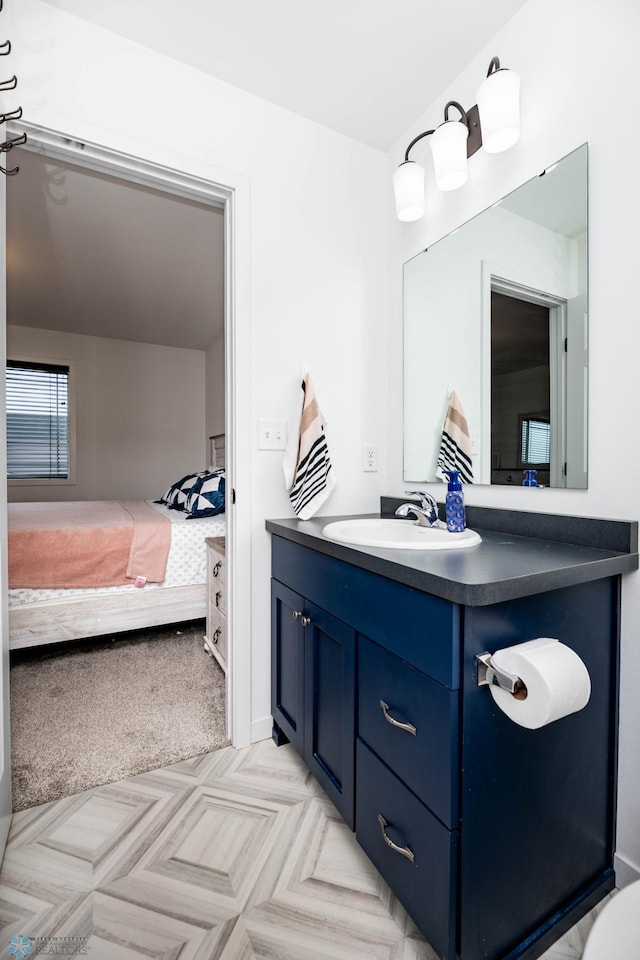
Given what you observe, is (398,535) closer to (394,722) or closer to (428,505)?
(428,505)

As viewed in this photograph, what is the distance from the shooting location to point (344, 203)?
1812mm

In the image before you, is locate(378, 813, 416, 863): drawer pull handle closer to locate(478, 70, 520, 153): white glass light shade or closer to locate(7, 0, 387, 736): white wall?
locate(7, 0, 387, 736): white wall

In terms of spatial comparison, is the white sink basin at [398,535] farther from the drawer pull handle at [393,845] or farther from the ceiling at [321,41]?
the ceiling at [321,41]

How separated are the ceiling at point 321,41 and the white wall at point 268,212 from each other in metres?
0.06

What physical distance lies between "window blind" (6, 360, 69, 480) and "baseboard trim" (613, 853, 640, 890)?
4990 mm

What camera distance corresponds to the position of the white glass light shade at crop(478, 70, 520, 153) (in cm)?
122

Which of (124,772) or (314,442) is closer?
(124,772)

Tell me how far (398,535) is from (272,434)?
1.97 feet

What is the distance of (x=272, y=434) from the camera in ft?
5.41

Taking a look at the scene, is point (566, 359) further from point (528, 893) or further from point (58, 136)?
point (58, 136)

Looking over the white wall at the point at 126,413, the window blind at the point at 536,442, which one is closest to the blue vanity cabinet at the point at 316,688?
the window blind at the point at 536,442

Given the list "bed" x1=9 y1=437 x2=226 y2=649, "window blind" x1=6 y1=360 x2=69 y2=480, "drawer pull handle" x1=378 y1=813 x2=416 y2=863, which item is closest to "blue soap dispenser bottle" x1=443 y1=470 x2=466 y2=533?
"drawer pull handle" x1=378 y1=813 x2=416 y2=863

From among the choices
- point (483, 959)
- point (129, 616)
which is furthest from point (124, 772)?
point (483, 959)

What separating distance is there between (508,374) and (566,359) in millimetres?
209
